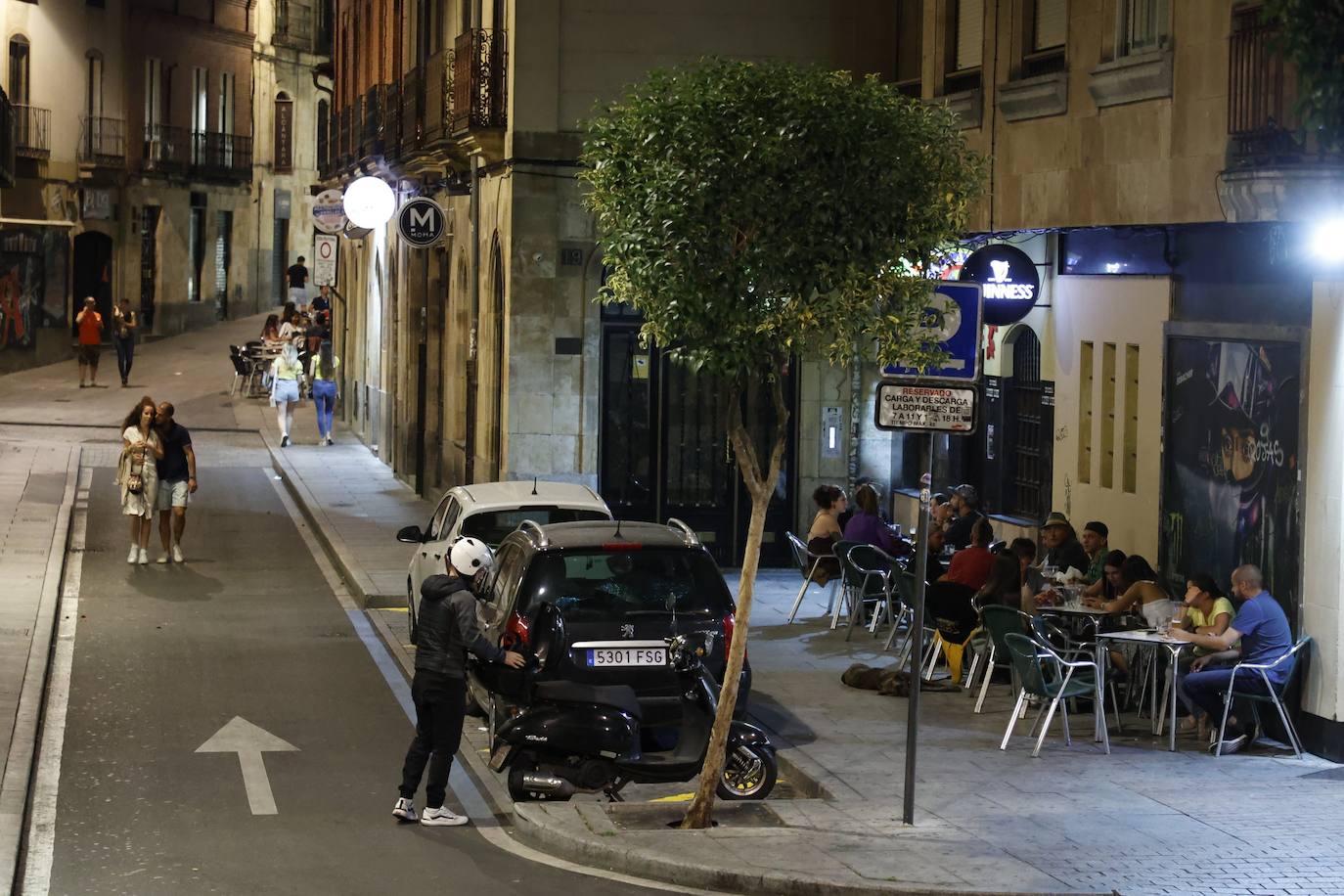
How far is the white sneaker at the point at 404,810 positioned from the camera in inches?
433

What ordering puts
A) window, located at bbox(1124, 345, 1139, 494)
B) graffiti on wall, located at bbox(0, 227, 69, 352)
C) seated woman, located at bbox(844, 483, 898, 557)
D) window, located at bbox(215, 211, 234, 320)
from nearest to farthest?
window, located at bbox(1124, 345, 1139, 494) → seated woman, located at bbox(844, 483, 898, 557) → graffiti on wall, located at bbox(0, 227, 69, 352) → window, located at bbox(215, 211, 234, 320)

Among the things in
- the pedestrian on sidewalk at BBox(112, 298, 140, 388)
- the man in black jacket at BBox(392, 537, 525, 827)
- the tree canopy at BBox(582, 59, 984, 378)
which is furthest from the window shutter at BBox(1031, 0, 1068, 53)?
the pedestrian on sidewalk at BBox(112, 298, 140, 388)

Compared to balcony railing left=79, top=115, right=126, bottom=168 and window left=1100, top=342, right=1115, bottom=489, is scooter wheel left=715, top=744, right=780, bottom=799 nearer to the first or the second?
window left=1100, top=342, right=1115, bottom=489

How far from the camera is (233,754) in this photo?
12.8m

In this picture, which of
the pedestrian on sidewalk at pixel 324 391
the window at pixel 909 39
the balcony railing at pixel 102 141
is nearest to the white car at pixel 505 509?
the window at pixel 909 39

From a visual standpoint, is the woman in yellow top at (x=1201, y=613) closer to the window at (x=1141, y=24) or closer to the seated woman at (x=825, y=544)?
the window at (x=1141, y=24)

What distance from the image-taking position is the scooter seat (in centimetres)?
1134

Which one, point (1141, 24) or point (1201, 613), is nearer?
point (1201, 613)

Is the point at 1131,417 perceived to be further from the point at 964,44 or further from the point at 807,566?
the point at 964,44

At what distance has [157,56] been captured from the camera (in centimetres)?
5409

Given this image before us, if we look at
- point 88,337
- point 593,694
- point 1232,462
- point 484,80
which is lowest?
point 593,694

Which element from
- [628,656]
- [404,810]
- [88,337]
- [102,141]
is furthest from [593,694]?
[102,141]

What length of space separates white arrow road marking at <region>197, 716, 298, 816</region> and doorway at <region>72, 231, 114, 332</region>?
41.1 meters

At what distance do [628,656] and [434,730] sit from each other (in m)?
1.42
